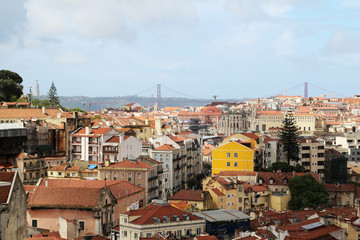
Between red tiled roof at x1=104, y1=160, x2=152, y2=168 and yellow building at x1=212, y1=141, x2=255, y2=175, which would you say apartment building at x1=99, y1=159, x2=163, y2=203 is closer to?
red tiled roof at x1=104, y1=160, x2=152, y2=168

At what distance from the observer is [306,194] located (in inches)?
2731

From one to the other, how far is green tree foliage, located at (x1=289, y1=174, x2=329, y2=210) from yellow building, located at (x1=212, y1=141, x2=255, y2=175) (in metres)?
10.0

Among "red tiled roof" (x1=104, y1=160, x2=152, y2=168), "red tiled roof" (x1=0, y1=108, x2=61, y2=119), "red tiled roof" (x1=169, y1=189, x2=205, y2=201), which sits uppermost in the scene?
"red tiled roof" (x1=0, y1=108, x2=61, y2=119)

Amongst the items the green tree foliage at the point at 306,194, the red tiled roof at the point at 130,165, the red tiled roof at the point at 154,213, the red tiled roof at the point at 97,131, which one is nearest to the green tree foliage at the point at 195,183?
the red tiled roof at the point at 97,131

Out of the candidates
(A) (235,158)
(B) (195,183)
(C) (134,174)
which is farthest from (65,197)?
(A) (235,158)

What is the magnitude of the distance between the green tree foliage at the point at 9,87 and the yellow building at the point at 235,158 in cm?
4578

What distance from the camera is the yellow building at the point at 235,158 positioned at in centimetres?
8088

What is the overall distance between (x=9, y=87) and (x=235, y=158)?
49.5 meters

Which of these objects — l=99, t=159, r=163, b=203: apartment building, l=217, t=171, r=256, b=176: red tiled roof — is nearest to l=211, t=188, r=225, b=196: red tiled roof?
l=99, t=159, r=163, b=203: apartment building

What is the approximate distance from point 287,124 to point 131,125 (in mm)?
25148

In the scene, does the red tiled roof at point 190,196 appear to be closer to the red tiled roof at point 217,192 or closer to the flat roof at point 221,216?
the red tiled roof at point 217,192

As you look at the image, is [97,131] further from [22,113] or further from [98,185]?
[98,185]

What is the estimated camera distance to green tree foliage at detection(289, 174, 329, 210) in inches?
2717

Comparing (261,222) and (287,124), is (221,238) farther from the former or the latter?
(287,124)
